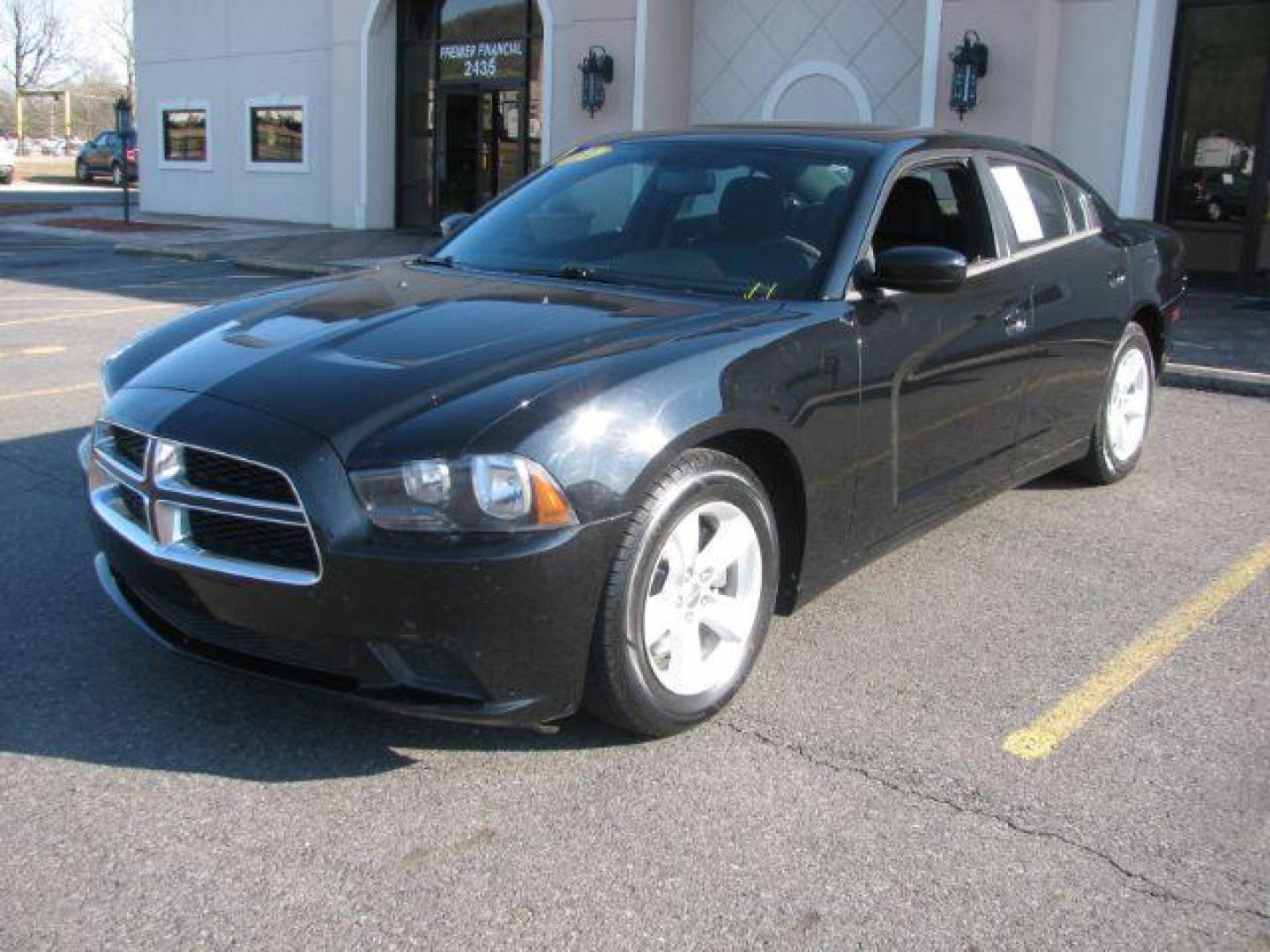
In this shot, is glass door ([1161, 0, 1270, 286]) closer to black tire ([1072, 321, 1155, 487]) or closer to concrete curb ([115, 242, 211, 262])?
black tire ([1072, 321, 1155, 487])

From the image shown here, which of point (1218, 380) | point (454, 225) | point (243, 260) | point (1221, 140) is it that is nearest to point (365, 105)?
point (243, 260)

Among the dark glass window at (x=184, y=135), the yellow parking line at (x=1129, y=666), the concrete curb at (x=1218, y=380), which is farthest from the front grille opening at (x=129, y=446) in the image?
the dark glass window at (x=184, y=135)

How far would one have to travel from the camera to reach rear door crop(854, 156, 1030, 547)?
4031mm

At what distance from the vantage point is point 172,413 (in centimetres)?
328

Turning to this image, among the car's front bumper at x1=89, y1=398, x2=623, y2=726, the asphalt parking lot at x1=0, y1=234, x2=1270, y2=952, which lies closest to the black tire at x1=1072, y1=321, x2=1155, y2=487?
the asphalt parking lot at x1=0, y1=234, x2=1270, y2=952

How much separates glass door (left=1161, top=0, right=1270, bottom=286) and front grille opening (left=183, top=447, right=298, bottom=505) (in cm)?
1312

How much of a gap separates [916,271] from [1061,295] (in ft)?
4.91

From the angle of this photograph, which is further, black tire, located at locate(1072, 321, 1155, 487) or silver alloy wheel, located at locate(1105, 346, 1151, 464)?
silver alloy wheel, located at locate(1105, 346, 1151, 464)

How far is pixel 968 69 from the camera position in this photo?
13500 mm

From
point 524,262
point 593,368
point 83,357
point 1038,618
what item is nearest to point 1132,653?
point 1038,618

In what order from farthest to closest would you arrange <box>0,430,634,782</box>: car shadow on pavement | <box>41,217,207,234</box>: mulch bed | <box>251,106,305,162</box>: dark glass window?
1. <box>251,106,305,162</box>: dark glass window
2. <box>41,217,207,234</box>: mulch bed
3. <box>0,430,634,782</box>: car shadow on pavement

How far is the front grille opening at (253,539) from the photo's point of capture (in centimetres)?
302

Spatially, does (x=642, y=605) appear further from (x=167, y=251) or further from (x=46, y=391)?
(x=167, y=251)

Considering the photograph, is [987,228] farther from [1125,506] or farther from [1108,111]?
[1108,111]
